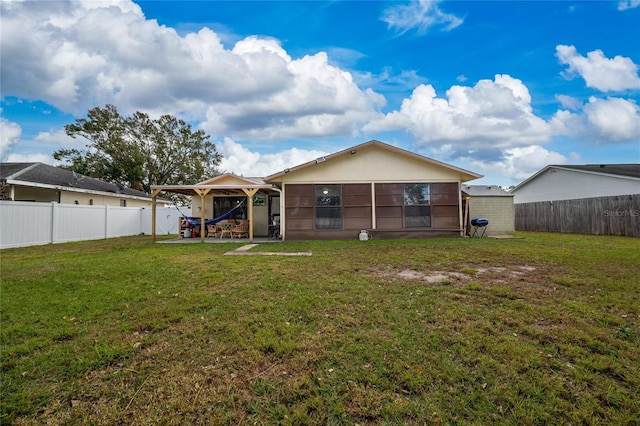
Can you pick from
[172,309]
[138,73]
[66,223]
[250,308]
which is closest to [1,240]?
[66,223]

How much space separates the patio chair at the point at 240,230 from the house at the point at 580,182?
1866 centimetres

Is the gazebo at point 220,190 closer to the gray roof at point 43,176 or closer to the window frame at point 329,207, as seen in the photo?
the window frame at point 329,207

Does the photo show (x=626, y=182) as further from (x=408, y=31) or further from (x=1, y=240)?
(x=1, y=240)

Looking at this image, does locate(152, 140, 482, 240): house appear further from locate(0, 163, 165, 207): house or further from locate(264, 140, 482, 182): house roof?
locate(0, 163, 165, 207): house

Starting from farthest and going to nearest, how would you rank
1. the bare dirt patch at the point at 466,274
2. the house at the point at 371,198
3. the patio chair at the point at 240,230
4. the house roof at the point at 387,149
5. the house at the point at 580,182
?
the house at the point at 580,182
the patio chair at the point at 240,230
the house at the point at 371,198
the house roof at the point at 387,149
the bare dirt patch at the point at 466,274

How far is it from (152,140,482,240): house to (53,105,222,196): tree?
15.2 m

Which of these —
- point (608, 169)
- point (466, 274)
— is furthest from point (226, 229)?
point (608, 169)

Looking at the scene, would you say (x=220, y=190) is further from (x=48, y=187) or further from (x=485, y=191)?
(x=485, y=191)

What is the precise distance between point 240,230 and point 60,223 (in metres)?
6.94

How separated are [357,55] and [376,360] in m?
13.9

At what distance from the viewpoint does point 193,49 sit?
12094mm

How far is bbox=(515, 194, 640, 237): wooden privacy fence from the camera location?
498 inches

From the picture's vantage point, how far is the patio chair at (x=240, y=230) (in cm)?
1341

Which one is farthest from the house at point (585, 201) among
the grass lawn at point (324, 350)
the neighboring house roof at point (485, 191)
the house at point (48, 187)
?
the house at point (48, 187)
